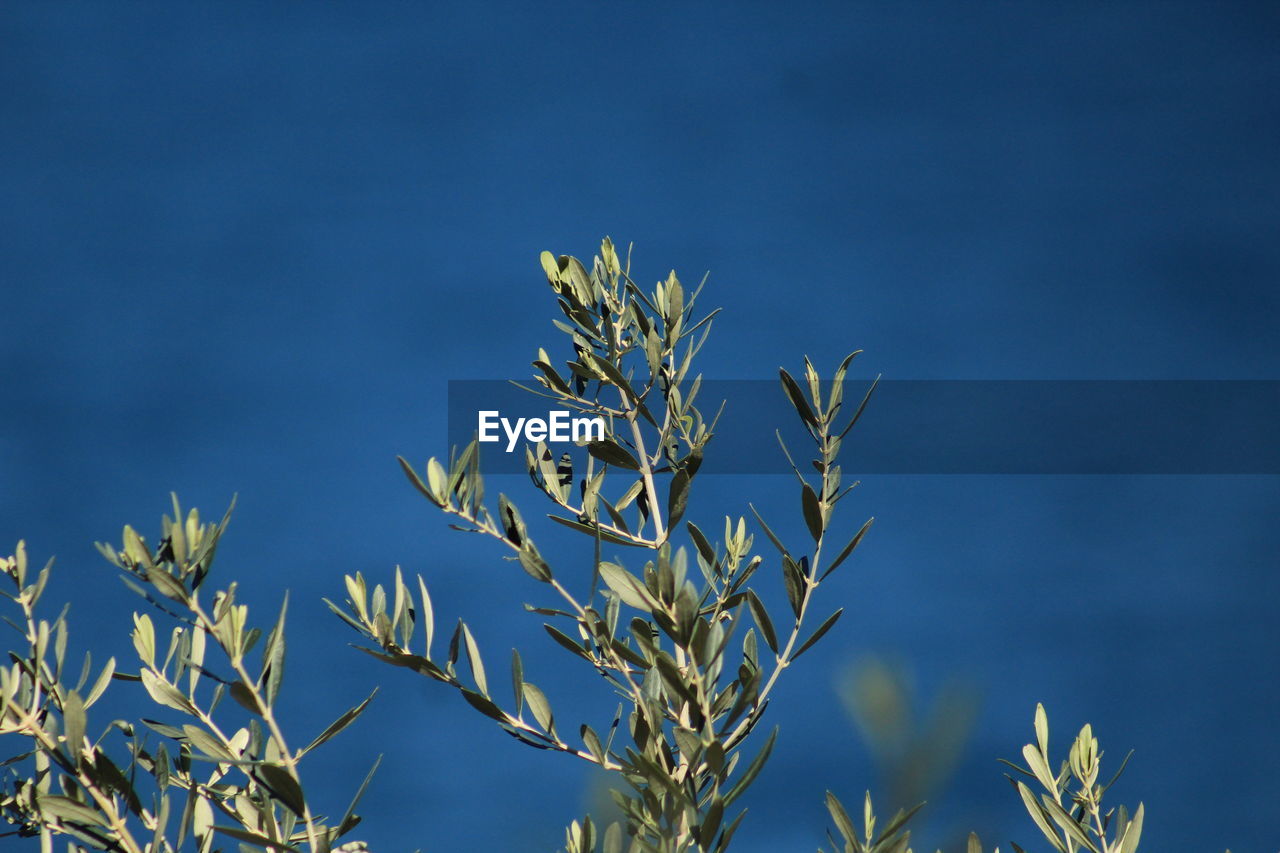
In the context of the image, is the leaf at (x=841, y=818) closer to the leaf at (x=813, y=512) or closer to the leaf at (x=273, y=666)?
the leaf at (x=813, y=512)

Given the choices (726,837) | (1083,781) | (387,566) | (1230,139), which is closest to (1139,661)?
(1230,139)

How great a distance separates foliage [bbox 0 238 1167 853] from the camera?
529mm

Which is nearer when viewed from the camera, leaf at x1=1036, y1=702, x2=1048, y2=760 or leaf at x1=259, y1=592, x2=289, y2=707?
leaf at x1=259, y1=592, x2=289, y2=707

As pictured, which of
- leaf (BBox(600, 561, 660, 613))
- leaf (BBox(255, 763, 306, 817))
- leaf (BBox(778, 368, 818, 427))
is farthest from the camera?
leaf (BBox(778, 368, 818, 427))

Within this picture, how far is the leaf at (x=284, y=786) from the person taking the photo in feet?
1.55

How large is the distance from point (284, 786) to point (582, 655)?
0.24 meters

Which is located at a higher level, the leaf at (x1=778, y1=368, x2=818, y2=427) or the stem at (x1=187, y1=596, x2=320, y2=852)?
the leaf at (x1=778, y1=368, x2=818, y2=427)

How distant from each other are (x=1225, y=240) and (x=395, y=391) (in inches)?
100.0

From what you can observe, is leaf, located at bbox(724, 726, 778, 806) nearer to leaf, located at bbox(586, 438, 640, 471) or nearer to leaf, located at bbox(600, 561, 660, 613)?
leaf, located at bbox(600, 561, 660, 613)

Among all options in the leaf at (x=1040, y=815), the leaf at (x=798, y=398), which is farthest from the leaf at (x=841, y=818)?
the leaf at (x=798, y=398)

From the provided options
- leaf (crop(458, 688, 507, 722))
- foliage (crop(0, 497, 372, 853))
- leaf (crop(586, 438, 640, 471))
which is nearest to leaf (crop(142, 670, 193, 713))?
foliage (crop(0, 497, 372, 853))

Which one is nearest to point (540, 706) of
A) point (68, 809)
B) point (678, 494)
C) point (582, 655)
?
point (582, 655)

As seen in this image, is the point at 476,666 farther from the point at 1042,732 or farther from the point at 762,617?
the point at 1042,732

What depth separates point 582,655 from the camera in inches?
27.1
